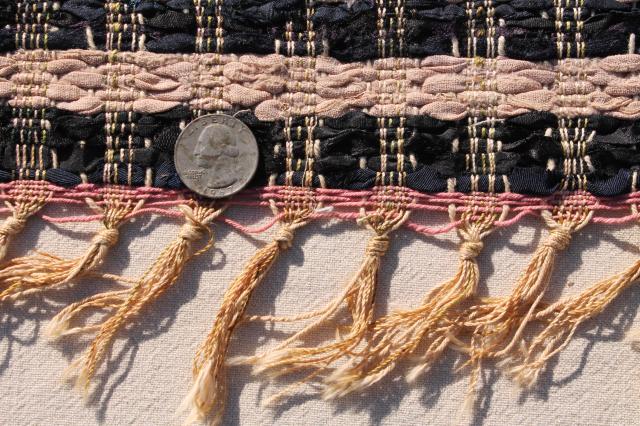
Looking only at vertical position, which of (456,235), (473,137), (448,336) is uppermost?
(473,137)

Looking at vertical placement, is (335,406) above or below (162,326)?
below

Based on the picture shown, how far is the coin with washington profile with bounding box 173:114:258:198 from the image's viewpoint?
1.12 meters

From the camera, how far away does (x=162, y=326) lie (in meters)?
1.14

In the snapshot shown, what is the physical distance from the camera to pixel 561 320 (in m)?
1.11

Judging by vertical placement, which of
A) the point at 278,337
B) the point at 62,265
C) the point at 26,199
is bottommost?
the point at 278,337

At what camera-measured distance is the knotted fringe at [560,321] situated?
3.61ft

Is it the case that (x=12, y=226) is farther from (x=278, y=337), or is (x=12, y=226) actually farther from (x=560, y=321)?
(x=560, y=321)

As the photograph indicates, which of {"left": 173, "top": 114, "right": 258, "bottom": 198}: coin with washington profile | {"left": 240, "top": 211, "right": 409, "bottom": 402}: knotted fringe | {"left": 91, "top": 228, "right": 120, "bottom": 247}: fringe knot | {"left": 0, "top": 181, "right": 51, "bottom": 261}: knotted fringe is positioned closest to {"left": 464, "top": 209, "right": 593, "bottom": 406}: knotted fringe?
{"left": 240, "top": 211, "right": 409, "bottom": 402}: knotted fringe

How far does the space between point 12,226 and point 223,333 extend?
0.42m

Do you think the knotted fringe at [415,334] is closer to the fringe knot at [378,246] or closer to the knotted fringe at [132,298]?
the fringe knot at [378,246]

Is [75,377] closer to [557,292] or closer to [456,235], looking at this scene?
[456,235]

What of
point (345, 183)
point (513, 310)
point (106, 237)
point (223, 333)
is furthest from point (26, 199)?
point (513, 310)

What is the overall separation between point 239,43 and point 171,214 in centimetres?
34

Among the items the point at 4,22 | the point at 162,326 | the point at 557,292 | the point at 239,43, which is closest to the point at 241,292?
the point at 162,326
